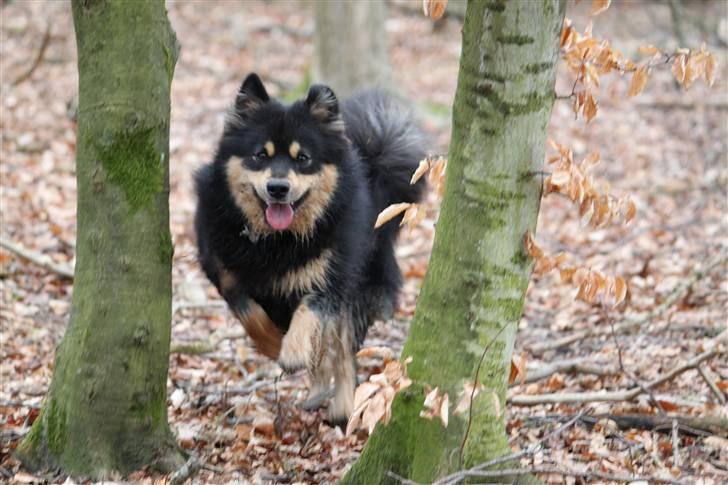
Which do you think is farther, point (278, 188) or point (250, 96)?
point (250, 96)

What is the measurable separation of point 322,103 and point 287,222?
814mm

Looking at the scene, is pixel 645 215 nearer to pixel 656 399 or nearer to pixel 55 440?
pixel 656 399

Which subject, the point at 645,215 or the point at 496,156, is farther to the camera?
the point at 645,215

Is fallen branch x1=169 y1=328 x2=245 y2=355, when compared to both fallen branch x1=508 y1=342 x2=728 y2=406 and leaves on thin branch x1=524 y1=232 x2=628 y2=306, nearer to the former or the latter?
fallen branch x1=508 y1=342 x2=728 y2=406

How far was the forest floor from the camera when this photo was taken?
4.62 meters

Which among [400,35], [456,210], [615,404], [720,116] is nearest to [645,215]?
[720,116]

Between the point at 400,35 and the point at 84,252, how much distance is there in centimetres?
1567

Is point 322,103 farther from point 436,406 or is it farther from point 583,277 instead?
point 436,406

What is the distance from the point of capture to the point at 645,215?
9.70 m

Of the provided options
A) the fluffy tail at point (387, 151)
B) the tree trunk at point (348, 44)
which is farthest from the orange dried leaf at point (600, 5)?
the tree trunk at point (348, 44)

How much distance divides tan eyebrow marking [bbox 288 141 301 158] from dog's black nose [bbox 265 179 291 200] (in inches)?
10.8

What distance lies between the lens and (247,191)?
5.52 metres

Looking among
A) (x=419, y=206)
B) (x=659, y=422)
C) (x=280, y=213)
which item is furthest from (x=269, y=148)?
(x=659, y=422)

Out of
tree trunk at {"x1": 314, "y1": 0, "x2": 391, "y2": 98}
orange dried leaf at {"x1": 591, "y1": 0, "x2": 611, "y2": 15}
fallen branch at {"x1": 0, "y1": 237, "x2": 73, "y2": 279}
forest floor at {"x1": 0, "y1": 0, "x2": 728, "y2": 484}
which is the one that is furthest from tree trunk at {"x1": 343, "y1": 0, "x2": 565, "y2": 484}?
tree trunk at {"x1": 314, "y1": 0, "x2": 391, "y2": 98}
